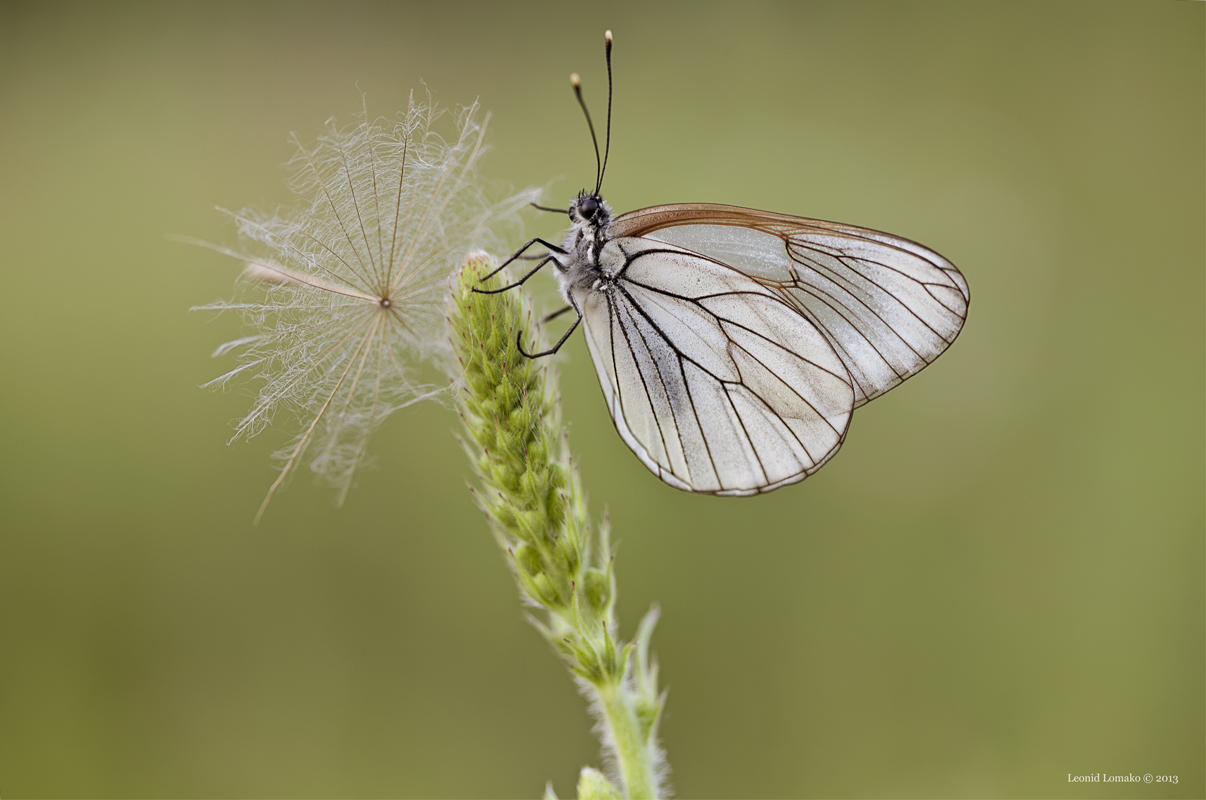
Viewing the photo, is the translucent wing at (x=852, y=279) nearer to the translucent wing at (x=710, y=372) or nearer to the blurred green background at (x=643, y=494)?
the translucent wing at (x=710, y=372)

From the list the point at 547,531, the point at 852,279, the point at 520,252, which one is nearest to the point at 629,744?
the point at 547,531

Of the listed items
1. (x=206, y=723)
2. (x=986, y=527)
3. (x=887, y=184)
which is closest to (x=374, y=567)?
(x=206, y=723)

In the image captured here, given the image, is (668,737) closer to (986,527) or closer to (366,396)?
(986,527)

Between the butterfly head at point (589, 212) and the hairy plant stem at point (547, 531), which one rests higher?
the butterfly head at point (589, 212)

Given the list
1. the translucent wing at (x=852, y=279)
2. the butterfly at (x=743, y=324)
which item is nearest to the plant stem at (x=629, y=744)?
the butterfly at (x=743, y=324)

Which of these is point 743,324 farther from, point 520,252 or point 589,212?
point 520,252

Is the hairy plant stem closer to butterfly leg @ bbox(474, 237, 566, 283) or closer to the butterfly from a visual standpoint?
butterfly leg @ bbox(474, 237, 566, 283)

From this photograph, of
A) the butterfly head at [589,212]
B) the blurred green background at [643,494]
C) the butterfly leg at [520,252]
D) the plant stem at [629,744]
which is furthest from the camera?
the blurred green background at [643,494]
